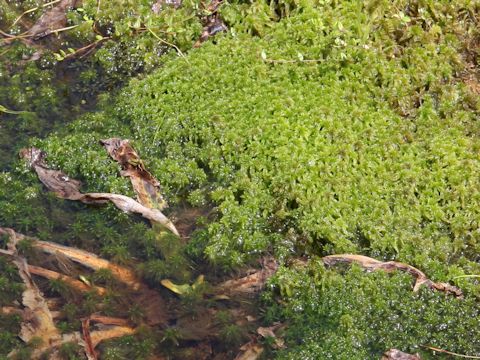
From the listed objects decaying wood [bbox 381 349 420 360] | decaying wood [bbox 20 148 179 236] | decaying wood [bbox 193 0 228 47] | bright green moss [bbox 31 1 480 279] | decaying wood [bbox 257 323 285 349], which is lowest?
decaying wood [bbox 257 323 285 349]

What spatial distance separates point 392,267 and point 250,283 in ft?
3.16

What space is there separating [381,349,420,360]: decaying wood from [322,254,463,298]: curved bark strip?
19.1 inches

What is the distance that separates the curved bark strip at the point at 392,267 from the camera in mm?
4559

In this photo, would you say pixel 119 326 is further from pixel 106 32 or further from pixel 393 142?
pixel 106 32

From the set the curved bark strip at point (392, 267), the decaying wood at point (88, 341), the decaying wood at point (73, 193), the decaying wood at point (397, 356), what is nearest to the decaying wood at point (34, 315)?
the decaying wood at point (88, 341)

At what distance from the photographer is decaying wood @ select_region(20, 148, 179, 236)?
4973 millimetres

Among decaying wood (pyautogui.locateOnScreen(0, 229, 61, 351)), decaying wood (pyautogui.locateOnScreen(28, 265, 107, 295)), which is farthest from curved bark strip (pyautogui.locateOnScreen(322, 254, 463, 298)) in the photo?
decaying wood (pyautogui.locateOnScreen(0, 229, 61, 351))

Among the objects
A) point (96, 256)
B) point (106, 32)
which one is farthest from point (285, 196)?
point (106, 32)

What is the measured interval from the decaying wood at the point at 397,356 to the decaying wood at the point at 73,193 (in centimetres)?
165

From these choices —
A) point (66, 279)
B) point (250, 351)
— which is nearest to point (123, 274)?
point (66, 279)

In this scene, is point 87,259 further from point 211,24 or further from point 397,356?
point 211,24

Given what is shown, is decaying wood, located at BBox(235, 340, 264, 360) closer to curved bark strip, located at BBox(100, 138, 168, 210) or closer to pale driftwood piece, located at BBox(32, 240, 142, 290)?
pale driftwood piece, located at BBox(32, 240, 142, 290)

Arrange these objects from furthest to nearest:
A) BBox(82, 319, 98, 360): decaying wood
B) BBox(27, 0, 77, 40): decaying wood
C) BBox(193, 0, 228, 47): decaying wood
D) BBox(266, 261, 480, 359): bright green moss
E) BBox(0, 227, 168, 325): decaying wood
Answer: BBox(27, 0, 77, 40): decaying wood
BBox(193, 0, 228, 47): decaying wood
BBox(0, 227, 168, 325): decaying wood
BBox(266, 261, 480, 359): bright green moss
BBox(82, 319, 98, 360): decaying wood

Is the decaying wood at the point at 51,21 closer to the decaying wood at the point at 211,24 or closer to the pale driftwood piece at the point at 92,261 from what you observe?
the decaying wood at the point at 211,24
